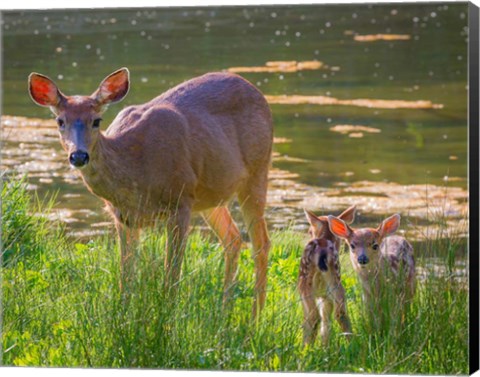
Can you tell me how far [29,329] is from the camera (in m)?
8.22

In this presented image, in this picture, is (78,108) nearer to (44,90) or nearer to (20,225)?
(44,90)

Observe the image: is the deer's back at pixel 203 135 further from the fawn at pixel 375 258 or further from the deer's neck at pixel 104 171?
the fawn at pixel 375 258

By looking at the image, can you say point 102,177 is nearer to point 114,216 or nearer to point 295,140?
point 114,216

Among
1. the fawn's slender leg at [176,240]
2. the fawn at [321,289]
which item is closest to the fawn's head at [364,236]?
the fawn at [321,289]

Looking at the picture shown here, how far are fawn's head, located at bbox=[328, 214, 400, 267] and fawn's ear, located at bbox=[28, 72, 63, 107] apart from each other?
151cm

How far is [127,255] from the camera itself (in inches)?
314

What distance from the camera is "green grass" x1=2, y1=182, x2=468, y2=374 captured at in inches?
304

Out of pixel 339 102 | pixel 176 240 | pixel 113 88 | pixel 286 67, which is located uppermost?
pixel 113 88

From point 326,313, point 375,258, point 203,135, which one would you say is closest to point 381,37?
point 203,135

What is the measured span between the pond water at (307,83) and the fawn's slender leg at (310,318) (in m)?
0.71

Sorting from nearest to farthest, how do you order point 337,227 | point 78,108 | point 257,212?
point 337,227, point 78,108, point 257,212

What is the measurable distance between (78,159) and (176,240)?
78 centimetres

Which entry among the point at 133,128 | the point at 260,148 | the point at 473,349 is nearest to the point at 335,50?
the point at 260,148

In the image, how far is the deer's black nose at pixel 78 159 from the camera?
7.93 metres
